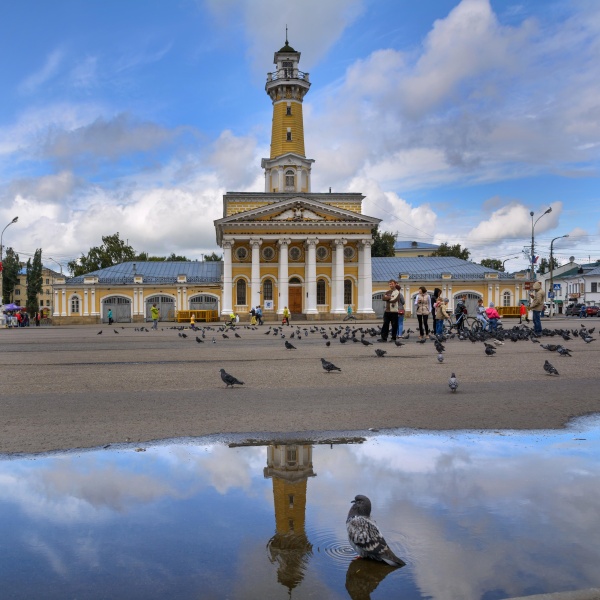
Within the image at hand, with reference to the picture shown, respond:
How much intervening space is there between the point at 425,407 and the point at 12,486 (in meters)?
5.01

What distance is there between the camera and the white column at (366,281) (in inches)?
2406

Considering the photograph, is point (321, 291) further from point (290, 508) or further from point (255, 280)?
point (290, 508)

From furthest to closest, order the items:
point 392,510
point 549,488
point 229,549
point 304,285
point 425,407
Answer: point 304,285 < point 425,407 < point 549,488 < point 392,510 < point 229,549

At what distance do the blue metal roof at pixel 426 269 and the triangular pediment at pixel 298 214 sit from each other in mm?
10896

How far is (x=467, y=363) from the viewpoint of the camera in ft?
45.5

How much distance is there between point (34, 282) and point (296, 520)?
298 feet

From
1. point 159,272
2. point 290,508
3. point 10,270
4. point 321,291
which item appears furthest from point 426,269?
point 290,508

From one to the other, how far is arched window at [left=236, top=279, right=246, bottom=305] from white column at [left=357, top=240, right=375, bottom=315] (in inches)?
438

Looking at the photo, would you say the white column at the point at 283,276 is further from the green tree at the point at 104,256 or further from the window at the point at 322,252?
the green tree at the point at 104,256

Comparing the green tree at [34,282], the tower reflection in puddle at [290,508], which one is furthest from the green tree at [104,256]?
the tower reflection in puddle at [290,508]

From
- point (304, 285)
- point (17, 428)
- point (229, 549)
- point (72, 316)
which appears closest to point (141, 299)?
point (72, 316)

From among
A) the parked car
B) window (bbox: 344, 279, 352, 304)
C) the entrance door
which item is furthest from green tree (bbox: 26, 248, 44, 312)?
the parked car

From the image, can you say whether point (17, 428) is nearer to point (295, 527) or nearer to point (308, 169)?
point (295, 527)

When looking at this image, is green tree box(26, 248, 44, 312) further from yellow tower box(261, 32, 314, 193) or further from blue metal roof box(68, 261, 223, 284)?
yellow tower box(261, 32, 314, 193)
